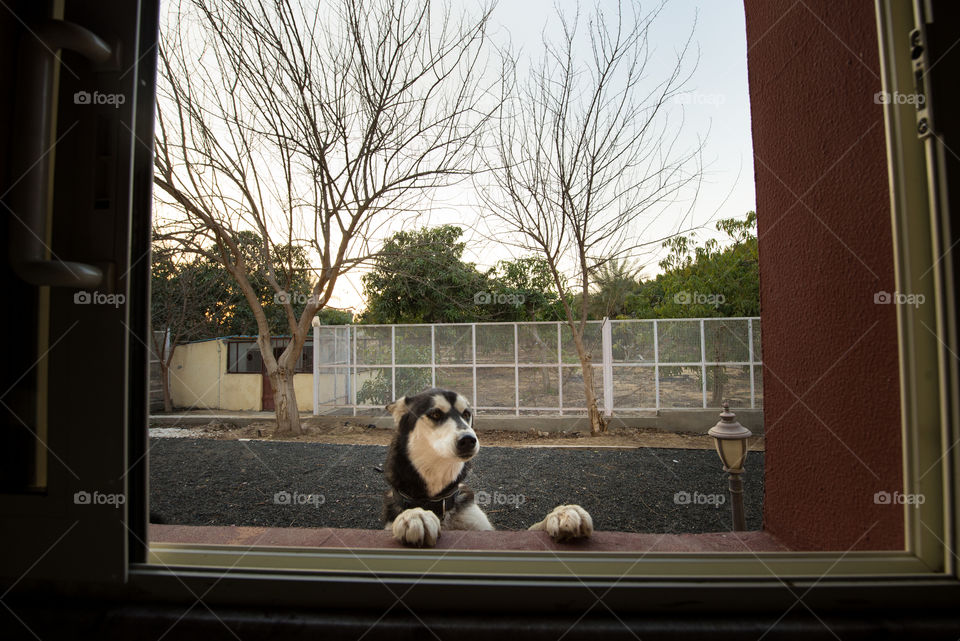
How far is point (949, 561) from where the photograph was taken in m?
0.59

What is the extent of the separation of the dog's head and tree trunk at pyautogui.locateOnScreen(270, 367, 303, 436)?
4.23m

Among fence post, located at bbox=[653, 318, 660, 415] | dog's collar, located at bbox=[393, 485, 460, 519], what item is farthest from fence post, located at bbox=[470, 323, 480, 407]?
dog's collar, located at bbox=[393, 485, 460, 519]

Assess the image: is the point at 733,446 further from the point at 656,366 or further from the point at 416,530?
the point at 656,366

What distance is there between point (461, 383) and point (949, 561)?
6640 millimetres

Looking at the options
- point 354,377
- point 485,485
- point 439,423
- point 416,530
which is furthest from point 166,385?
point 416,530

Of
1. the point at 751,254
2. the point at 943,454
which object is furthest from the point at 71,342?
the point at 751,254

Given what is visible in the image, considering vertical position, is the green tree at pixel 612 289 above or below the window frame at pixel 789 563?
above

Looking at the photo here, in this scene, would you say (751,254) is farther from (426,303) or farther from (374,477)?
(374,477)
